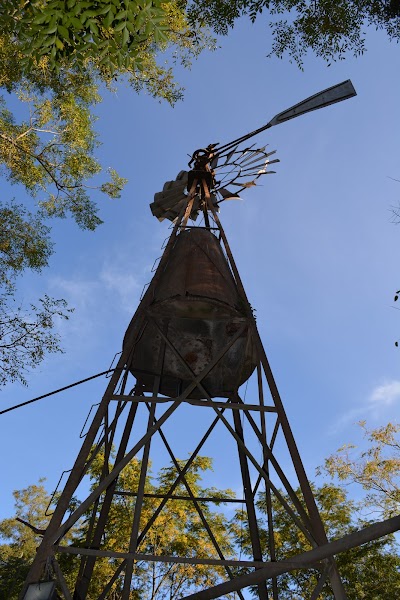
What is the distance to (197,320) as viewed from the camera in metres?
8.00

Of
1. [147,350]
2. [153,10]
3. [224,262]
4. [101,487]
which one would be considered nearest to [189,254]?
[224,262]

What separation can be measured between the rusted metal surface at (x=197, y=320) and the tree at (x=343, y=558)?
24.6ft

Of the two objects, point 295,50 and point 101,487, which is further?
point 295,50

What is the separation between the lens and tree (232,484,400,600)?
14.6 metres

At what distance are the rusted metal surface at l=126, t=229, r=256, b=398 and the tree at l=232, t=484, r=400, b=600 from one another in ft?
24.6

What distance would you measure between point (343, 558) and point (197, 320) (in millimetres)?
11084

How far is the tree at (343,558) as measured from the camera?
14602 millimetres

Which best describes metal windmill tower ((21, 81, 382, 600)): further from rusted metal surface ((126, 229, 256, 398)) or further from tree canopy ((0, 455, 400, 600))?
tree canopy ((0, 455, 400, 600))

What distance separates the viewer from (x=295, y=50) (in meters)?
10.8

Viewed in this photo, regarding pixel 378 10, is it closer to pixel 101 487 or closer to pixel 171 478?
pixel 101 487

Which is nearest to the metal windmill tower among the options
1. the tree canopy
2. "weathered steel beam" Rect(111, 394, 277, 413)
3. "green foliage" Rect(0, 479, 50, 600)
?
"weathered steel beam" Rect(111, 394, 277, 413)

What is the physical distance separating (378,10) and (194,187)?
479cm

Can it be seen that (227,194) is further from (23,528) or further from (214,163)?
(23,528)

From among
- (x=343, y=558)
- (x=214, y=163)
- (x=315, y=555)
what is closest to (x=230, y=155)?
(x=214, y=163)
